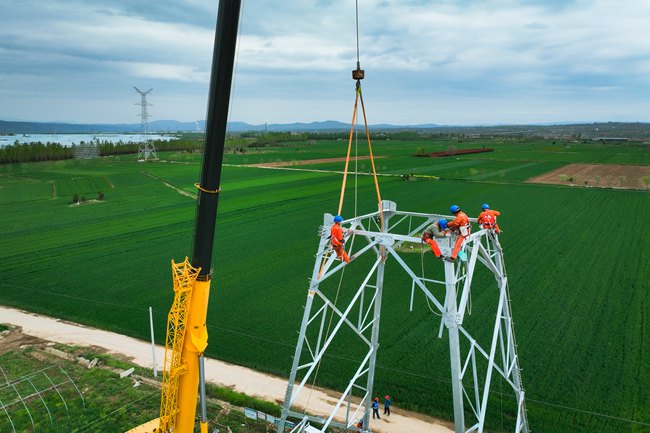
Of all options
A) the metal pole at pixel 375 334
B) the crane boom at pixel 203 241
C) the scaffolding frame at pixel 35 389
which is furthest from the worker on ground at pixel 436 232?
the scaffolding frame at pixel 35 389

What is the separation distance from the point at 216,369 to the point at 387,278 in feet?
49.4

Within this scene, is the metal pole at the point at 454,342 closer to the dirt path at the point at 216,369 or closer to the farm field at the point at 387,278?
the dirt path at the point at 216,369

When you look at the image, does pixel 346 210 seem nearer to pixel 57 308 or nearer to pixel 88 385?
pixel 57 308

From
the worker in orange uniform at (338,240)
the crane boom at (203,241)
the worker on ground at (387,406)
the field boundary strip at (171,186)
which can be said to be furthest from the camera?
the field boundary strip at (171,186)

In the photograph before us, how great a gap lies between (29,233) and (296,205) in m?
29.5

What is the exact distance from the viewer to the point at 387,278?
3444cm

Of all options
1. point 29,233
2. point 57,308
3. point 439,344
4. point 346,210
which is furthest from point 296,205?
point 439,344

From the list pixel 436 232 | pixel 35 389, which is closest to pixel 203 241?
pixel 436 232

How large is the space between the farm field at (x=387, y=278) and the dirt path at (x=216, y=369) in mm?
679

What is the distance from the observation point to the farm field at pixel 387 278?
22.1 m

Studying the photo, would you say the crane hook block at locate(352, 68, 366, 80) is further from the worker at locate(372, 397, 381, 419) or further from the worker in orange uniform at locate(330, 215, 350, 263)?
the worker at locate(372, 397, 381, 419)

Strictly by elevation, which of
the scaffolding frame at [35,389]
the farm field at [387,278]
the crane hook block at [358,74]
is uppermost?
the crane hook block at [358,74]

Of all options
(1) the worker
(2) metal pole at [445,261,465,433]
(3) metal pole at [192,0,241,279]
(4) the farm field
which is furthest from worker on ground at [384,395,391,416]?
(3) metal pole at [192,0,241,279]

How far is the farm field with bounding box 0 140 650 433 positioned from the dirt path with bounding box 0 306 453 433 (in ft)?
2.23
